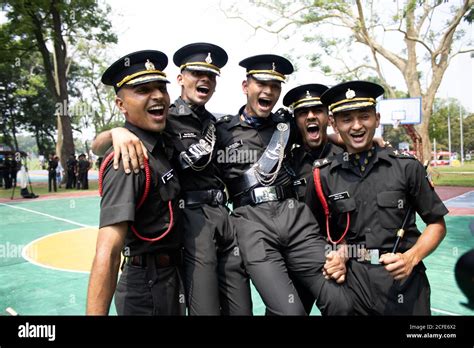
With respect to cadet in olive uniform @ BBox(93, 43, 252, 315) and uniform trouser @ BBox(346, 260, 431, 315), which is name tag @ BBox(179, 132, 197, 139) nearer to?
cadet in olive uniform @ BBox(93, 43, 252, 315)

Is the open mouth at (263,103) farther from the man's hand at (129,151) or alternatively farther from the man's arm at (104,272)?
the man's arm at (104,272)

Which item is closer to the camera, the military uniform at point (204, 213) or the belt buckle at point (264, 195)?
the military uniform at point (204, 213)

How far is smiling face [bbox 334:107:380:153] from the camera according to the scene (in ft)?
7.93

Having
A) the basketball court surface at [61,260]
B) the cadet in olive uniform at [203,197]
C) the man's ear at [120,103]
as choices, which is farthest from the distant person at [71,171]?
the man's ear at [120,103]

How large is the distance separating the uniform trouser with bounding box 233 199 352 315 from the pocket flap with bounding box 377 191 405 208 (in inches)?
20.4

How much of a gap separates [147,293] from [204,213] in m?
0.69

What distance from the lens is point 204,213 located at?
8.63 ft

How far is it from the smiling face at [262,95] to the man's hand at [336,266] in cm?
128

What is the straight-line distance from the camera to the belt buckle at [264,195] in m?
2.79

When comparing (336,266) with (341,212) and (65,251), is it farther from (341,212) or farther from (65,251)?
(65,251)

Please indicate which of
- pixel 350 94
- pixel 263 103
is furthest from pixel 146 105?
pixel 350 94

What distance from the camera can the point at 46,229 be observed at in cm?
950

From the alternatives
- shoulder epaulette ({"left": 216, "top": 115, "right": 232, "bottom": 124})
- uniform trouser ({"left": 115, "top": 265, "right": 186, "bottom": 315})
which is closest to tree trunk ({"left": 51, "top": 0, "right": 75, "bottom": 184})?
shoulder epaulette ({"left": 216, "top": 115, "right": 232, "bottom": 124})

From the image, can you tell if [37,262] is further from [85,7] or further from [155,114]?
[85,7]
